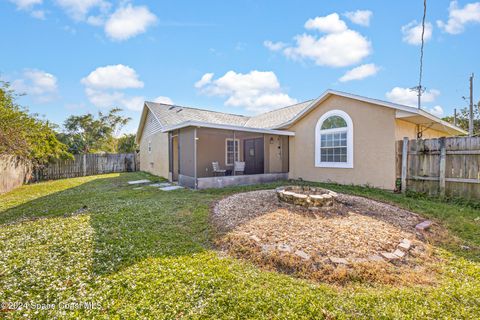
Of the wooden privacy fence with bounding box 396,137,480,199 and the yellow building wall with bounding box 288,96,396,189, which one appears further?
the yellow building wall with bounding box 288,96,396,189

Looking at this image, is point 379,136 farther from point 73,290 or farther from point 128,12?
point 128,12

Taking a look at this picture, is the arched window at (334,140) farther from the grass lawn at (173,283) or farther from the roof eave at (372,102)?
the grass lawn at (173,283)

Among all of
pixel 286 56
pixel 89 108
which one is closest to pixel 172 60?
pixel 286 56

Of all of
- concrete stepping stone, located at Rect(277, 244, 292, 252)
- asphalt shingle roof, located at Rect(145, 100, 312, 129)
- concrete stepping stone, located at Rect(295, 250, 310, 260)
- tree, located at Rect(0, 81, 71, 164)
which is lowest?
concrete stepping stone, located at Rect(295, 250, 310, 260)

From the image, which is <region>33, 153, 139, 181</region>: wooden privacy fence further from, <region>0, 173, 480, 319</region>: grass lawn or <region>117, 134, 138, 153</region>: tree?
<region>0, 173, 480, 319</region>: grass lawn

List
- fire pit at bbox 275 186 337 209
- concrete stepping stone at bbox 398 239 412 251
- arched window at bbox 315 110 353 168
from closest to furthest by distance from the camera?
concrete stepping stone at bbox 398 239 412 251, fire pit at bbox 275 186 337 209, arched window at bbox 315 110 353 168

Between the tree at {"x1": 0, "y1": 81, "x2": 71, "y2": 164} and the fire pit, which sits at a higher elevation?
the tree at {"x1": 0, "y1": 81, "x2": 71, "y2": 164}

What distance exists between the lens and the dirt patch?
2.83 meters

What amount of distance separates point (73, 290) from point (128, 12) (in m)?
8.08

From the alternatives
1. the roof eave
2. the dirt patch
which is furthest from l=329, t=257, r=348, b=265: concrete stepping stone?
the roof eave

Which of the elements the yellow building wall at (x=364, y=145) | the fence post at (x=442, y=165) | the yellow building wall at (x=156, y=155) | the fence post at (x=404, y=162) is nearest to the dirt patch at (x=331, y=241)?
the fence post at (x=442, y=165)

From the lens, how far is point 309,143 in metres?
10.1

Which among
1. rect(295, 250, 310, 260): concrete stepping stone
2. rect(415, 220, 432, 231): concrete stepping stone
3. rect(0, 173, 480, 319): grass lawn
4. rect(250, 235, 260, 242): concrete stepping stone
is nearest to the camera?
rect(0, 173, 480, 319): grass lawn

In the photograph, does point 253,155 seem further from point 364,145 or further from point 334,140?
point 364,145
